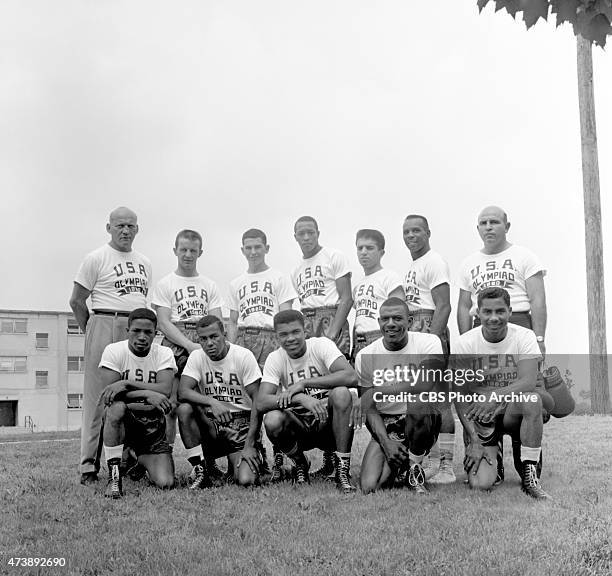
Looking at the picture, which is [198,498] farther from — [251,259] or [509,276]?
[509,276]

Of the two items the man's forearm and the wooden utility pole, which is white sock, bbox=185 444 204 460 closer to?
the man's forearm

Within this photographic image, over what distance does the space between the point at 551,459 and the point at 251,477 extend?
3.03 m

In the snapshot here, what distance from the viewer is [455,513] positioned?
197 inches

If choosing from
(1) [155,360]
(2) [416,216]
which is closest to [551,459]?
(2) [416,216]

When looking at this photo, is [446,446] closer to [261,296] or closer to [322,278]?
[322,278]

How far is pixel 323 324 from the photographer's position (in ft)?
23.9

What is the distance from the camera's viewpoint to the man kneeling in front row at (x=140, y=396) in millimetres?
6137

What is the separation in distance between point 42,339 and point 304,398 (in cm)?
4150

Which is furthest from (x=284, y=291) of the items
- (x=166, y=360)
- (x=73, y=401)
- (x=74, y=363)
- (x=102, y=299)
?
(x=73, y=401)

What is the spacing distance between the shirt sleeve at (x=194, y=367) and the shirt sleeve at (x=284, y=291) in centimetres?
112

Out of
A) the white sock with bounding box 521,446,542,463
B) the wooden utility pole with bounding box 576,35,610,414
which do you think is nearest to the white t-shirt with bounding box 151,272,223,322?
the white sock with bounding box 521,446,542,463

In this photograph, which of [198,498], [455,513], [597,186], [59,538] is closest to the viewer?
[59,538]

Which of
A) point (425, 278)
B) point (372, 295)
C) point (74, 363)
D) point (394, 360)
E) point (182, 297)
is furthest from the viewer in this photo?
point (74, 363)

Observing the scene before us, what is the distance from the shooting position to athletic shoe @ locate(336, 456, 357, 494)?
19.2ft
